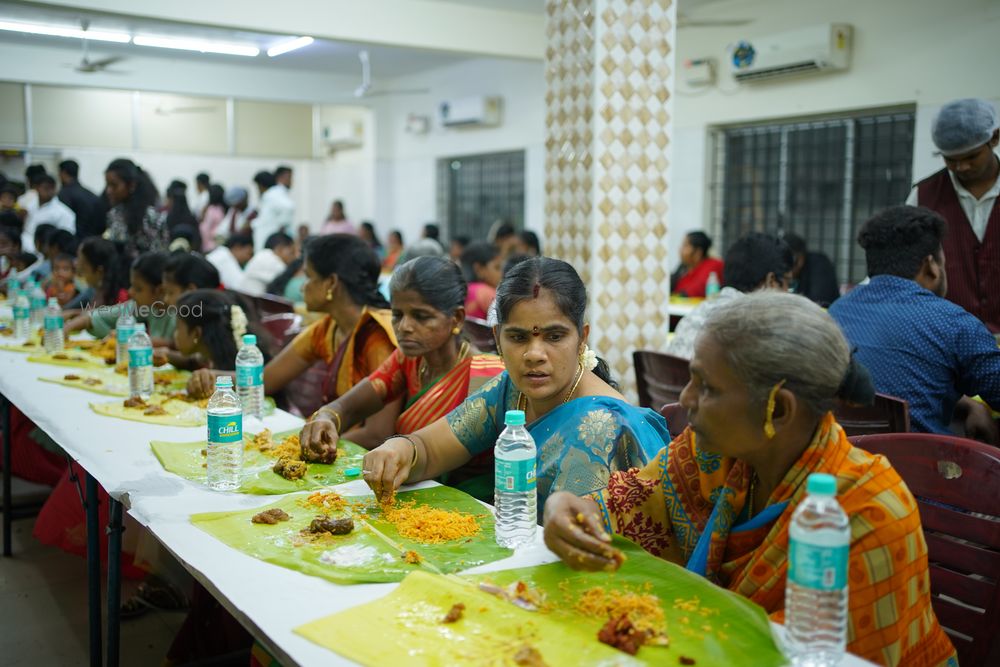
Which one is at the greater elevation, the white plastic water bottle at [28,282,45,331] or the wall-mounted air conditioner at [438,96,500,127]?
the wall-mounted air conditioner at [438,96,500,127]

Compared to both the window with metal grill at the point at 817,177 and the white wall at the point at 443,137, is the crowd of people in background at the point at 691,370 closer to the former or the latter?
the window with metal grill at the point at 817,177

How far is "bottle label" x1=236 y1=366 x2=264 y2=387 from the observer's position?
314 cm

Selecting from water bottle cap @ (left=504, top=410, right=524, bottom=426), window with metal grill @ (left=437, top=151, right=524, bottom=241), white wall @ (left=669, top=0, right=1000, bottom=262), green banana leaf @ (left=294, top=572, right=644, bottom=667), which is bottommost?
green banana leaf @ (left=294, top=572, right=644, bottom=667)

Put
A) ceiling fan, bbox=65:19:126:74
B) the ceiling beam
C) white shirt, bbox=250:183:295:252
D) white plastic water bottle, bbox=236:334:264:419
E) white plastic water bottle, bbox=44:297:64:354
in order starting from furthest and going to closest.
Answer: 1. ceiling fan, bbox=65:19:126:74
2. white shirt, bbox=250:183:295:252
3. the ceiling beam
4. white plastic water bottle, bbox=44:297:64:354
5. white plastic water bottle, bbox=236:334:264:419

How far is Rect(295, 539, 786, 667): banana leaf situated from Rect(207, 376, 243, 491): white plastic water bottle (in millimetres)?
852

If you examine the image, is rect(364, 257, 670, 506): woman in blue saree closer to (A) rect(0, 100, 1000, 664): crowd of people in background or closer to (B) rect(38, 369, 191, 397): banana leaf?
(A) rect(0, 100, 1000, 664): crowd of people in background

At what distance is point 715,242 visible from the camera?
9.05 metres

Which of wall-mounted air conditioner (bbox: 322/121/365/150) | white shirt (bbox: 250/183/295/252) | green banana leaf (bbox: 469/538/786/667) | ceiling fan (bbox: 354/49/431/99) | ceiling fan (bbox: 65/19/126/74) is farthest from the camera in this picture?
wall-mounted air conditioner (bbox: 322/121/365/150)

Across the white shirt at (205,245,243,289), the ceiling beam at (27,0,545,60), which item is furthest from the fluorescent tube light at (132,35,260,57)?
the white shirt at (205,245,243,289)

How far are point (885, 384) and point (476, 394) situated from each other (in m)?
1.48

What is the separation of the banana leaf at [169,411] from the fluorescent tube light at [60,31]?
26.2 ft

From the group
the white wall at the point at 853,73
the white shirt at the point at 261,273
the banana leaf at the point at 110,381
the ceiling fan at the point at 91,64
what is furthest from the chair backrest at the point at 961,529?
the ceiling fan at the point at 91,64

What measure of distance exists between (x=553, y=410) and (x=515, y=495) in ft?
1.16

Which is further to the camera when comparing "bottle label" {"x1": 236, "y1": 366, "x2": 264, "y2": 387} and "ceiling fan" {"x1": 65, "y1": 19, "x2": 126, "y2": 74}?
"ceiling fan" {"x1": 65, "y1": 19, "x2": 126, "y2": 74}
